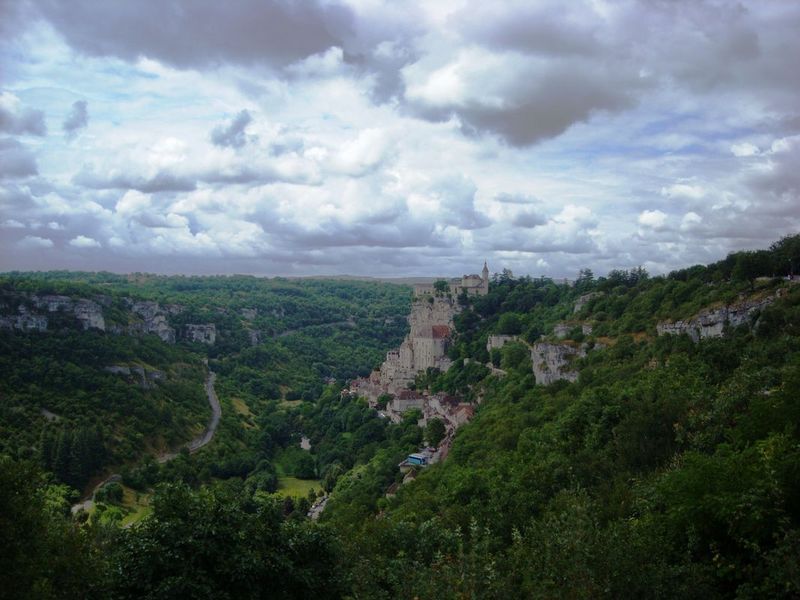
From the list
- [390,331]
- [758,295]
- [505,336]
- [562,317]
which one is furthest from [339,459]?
[390,331]

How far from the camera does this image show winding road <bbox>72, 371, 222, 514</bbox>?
57.8 m

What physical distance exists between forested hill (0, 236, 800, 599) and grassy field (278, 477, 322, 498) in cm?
809

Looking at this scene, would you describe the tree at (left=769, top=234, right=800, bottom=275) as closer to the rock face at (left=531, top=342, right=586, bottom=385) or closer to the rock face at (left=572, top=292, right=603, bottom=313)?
the rock face at (left=531, top=342, right=586, bottom=385)

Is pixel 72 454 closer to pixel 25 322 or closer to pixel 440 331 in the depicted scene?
pixel 25 322

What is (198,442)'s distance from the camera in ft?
265

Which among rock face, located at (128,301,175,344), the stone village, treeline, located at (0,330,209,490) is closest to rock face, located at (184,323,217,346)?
rock face, located at (128,301,175,344)

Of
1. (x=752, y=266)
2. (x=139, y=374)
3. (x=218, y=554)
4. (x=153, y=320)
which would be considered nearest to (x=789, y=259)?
(x=752, y=266)

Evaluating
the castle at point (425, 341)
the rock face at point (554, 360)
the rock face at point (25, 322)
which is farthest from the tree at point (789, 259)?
the rock face at point (25, 322)

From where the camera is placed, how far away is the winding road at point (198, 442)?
57812 mm

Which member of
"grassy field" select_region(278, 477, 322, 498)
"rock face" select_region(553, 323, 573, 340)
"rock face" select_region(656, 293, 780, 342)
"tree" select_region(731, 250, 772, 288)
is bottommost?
"grassy field" select_region(278, 477, 322, 498)

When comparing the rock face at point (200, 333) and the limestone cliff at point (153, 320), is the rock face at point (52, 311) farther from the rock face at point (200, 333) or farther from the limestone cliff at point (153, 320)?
the rock face at point (200, 333)

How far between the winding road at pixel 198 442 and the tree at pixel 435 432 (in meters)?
28.2

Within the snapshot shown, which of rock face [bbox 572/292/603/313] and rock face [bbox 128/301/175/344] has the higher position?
rock face [bbox 572/292/603/313]

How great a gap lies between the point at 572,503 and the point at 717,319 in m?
27.3
